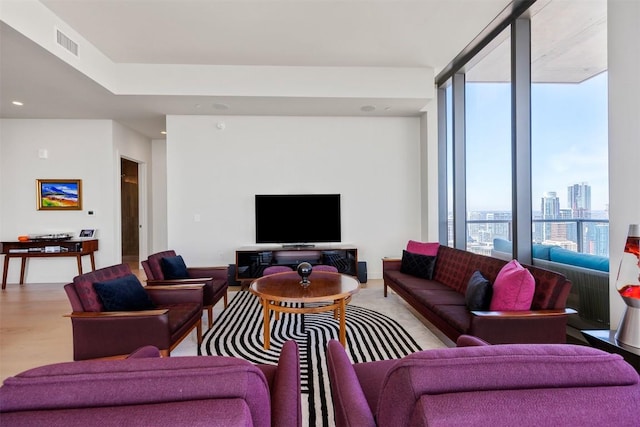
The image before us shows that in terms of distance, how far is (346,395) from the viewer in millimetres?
1021

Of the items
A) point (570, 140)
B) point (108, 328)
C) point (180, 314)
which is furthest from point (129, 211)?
point (570, 140)

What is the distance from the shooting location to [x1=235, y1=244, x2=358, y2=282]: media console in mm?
4613

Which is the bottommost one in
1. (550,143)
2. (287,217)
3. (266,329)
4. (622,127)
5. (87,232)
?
(266,329)

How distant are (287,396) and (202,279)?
2.52m

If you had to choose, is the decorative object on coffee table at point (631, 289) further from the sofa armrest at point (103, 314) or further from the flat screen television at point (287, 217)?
the flat screen television at point (287, 217)

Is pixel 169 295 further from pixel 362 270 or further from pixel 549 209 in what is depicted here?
pixel 549 209

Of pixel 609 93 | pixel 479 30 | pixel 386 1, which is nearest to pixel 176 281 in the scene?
pixel 386 1

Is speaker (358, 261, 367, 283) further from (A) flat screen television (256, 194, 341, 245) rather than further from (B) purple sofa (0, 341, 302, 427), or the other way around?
(B) purple sofa (0, 341, 302, 427)

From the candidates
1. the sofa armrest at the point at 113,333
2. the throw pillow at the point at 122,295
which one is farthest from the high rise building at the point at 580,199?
the throw pillow at the point at 122,295

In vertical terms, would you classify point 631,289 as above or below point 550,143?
below

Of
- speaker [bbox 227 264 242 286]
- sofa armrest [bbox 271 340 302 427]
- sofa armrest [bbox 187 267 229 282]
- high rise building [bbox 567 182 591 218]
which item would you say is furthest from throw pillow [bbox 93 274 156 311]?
high rise building [bbox 567 182 591 218]

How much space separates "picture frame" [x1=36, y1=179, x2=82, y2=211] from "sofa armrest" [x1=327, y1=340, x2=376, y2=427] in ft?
18.8

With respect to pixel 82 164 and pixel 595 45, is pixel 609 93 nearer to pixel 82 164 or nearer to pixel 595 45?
pixel 595 45

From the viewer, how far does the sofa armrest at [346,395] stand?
905 millimetres
